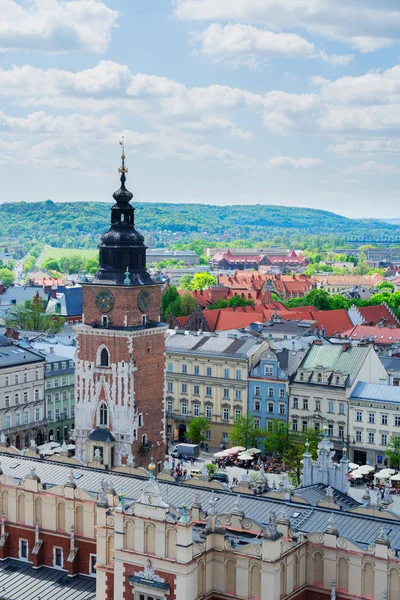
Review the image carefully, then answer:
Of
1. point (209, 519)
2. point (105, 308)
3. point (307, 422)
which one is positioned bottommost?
point (307, 422)

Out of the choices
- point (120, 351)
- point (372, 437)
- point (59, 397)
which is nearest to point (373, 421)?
point (372, 437)

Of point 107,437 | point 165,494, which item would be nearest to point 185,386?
point 107,437

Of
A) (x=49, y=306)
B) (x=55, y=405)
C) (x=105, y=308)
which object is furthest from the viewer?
(x=49, y=306)

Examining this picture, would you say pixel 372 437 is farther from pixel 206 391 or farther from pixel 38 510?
pixel 38 510

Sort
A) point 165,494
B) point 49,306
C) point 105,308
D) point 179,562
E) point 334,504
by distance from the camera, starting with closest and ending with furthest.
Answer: point 179,562
point 334,504
point 165,494
point 105,308
point 49,306

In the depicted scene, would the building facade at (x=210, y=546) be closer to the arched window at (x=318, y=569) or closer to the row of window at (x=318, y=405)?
the arched window at (x=318, y=569)

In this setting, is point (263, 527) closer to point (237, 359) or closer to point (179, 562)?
point (179, 562)

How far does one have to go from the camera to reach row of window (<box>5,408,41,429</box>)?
94.8 meters

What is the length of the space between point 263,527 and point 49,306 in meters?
137

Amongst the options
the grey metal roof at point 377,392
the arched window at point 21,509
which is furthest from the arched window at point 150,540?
the grey metal roof at point 377,392

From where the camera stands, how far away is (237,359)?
325 ft

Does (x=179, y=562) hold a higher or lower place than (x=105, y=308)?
lower

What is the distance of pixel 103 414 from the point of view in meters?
79.4

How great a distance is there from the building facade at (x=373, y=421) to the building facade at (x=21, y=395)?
3134 cm
